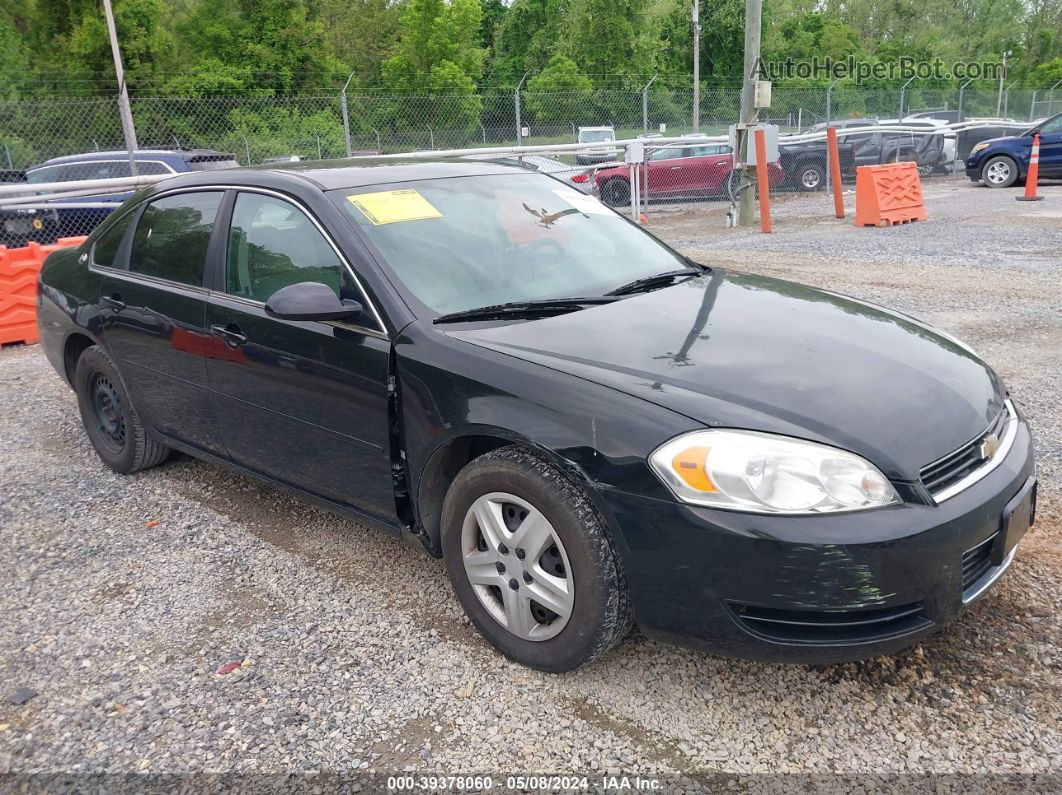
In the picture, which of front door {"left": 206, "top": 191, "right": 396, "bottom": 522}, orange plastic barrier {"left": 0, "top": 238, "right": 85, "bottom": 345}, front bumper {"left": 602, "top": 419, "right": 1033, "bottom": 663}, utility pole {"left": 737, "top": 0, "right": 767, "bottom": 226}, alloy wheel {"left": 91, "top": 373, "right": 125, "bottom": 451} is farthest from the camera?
utility pole {"left": 737, "top": 0, "right": 767, "bottom": 226}

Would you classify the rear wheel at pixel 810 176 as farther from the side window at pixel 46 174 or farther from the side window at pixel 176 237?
the side window at pixel 176 237

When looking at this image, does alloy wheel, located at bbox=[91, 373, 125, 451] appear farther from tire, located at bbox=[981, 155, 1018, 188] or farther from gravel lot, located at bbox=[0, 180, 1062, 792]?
tire, located at bbox=[981, 155, 1018, 188]

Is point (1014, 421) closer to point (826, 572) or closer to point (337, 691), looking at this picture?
point (826, 572)

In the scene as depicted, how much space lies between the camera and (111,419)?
4.76m

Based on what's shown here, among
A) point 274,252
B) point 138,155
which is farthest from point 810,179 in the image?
point 274,252

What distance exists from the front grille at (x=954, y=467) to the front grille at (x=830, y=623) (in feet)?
1.11

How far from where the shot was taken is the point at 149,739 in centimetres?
263

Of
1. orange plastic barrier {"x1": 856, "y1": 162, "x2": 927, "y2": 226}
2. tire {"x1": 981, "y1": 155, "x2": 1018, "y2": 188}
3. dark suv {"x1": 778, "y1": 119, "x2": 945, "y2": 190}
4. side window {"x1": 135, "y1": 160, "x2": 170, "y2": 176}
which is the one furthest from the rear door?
side window {"x1": 135, "y1": 160, "x2": 170, "y2": 176}

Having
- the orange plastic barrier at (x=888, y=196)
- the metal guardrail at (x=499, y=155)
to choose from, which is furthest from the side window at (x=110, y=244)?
the orange plastic barrier at (x=888, y=196)

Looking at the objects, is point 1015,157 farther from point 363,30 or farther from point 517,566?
point 363,30

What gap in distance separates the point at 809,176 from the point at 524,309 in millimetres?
18632

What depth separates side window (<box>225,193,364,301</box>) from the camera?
3312 mm

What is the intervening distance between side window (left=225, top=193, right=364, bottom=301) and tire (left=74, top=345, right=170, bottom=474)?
1.22 m

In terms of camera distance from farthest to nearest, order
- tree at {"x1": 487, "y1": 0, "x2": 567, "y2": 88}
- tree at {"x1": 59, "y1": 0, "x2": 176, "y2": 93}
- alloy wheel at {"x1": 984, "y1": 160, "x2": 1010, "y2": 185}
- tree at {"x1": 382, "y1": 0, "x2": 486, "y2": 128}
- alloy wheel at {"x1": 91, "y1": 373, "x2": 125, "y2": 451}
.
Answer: tree at {"x1": 487, "y1": 0, "x2": 567, "y2": 88} → tree at {"x1": 382, "y1": 0, "x2": 486, "y2": 128} → tree at {"x1": 59, "y1": 0, "x2": 176, "y2": 93} → alloy wheel at {"x1": 984, "y1": 160, "x2": 1010, "y2": 185} → alloy wheel at {"x1": 91, "y1": 373, "x2": 125, "y2": 451}
